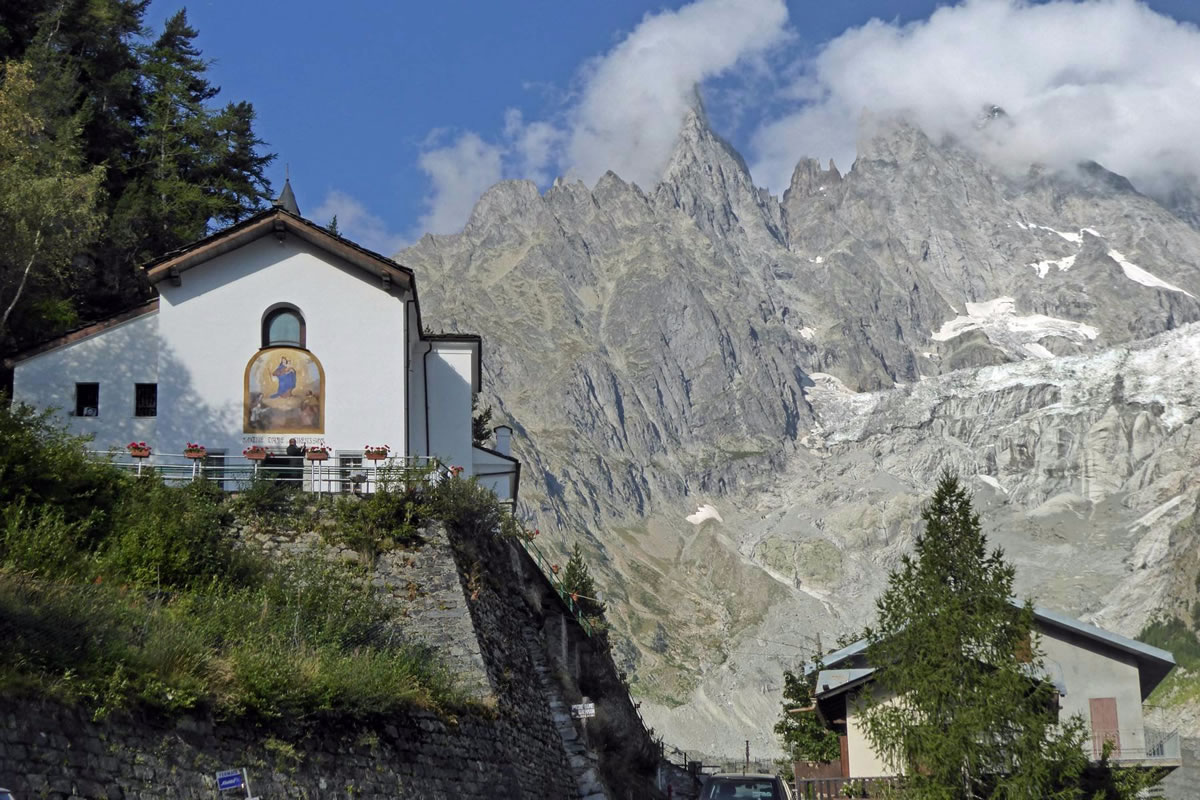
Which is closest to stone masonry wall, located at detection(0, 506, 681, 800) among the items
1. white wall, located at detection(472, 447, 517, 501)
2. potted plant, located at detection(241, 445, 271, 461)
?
potted plant, located at detection(241, 445, 271, 461)

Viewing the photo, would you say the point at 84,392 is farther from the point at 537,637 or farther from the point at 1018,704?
the point at 1018,704

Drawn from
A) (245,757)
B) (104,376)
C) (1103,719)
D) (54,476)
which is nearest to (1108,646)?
(1103,719)

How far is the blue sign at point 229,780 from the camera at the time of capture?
13305 millimetres

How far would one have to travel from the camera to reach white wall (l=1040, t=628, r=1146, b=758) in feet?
92.7

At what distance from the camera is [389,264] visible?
27234 mm

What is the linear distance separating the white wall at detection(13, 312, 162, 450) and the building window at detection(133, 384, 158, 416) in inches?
4.2

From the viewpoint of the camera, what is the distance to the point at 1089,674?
93.5 ft

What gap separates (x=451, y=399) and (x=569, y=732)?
8952 mm

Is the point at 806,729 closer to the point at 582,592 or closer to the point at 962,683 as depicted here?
the point at 582,592

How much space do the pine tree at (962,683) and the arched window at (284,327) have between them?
528 inches

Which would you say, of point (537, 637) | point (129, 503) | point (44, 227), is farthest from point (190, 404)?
point (537, 637)

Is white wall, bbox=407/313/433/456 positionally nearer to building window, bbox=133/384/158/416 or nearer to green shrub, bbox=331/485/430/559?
building window, bbox=133/384/158/416

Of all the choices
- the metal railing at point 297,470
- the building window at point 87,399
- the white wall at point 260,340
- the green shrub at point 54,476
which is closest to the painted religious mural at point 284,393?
the white wall at point 260,340

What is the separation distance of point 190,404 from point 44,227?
492 cm
